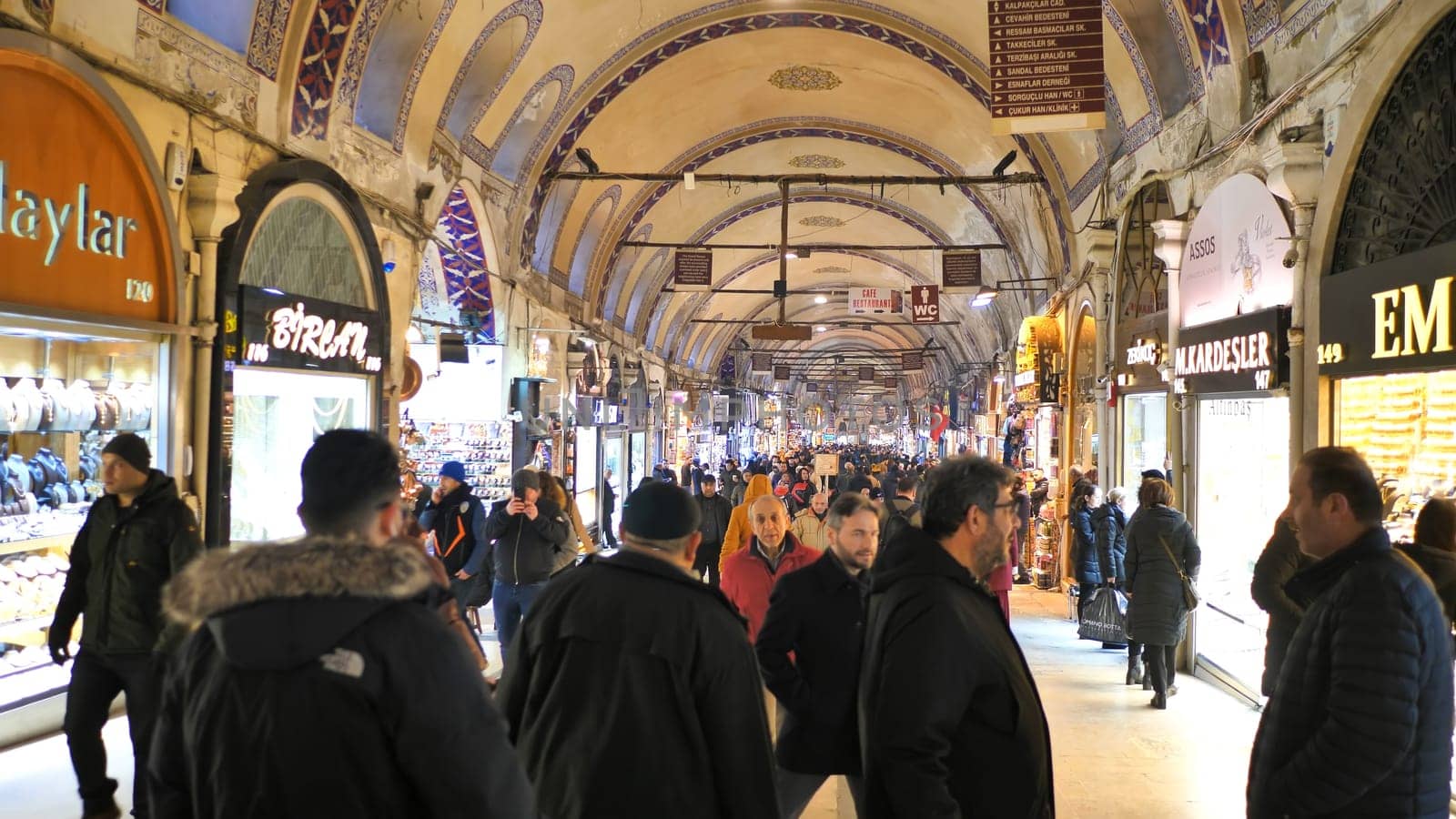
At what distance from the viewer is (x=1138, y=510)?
6484 millimetres

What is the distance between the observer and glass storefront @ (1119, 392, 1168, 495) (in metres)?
8.94

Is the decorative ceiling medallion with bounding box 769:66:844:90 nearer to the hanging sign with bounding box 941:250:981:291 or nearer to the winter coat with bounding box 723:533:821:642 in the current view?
the hanging sign with bounding box 941:250:981:291

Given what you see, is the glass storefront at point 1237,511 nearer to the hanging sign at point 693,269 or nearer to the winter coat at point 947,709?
the winter coat at point 947,709

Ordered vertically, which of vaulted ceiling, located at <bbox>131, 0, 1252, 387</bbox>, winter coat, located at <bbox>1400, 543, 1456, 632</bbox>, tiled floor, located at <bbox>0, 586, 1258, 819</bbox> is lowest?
tiled floor, located at <bbox>0, 586, 1258, 819</bbox>

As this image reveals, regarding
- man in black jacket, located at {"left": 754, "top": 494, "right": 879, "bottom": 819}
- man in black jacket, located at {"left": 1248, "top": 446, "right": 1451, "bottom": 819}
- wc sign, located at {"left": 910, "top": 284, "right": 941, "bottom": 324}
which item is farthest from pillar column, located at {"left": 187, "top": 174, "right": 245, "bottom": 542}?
wc sign, located at {"left": 910, "top": 284, "right": 941, "bottom": 324}

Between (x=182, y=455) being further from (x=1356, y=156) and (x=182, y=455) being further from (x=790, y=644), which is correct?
(x=1356, y=156)

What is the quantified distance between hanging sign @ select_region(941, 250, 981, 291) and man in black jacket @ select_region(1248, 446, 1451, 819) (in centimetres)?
1316

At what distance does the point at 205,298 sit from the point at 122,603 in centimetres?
295

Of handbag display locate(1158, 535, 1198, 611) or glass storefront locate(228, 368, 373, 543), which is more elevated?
glass storefront locate(228, 368, 373, 543)

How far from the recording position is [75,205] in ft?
17.2

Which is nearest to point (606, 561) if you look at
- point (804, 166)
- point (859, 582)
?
point (859, 582)

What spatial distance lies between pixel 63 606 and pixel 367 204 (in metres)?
5.13

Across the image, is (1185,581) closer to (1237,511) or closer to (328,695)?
(1237,511)

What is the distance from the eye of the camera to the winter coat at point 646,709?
2.21 meters
